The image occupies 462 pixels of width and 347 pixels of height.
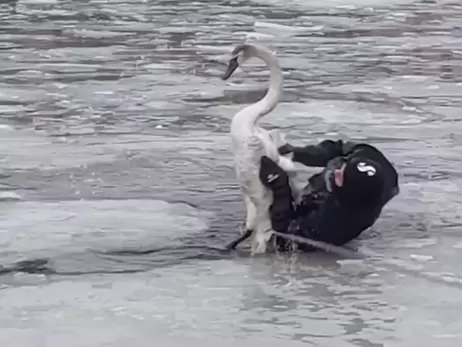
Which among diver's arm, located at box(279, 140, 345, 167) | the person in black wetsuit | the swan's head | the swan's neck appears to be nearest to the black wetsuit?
the person in black wetsuit

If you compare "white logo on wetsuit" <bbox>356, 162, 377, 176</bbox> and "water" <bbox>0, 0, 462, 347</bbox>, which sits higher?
"white logo on wetsuit" <bbox>356, 162, 377, 176</bbox>

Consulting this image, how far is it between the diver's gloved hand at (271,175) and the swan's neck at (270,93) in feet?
0.91

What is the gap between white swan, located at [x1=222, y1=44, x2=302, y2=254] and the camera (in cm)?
657

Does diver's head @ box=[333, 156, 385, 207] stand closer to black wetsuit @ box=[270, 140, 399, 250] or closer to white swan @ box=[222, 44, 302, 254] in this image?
black wetsuit @ box=[270, 140, 399, 250]

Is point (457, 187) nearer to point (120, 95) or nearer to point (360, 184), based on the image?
point (360, 184)


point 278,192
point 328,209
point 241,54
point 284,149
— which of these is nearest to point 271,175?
Result: point 278,192

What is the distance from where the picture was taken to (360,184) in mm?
6262

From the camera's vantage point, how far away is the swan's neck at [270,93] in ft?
22.1

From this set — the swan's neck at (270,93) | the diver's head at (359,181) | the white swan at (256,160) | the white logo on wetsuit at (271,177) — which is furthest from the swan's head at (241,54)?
the diver's head at (359,181)

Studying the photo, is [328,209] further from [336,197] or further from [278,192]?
[278,192]

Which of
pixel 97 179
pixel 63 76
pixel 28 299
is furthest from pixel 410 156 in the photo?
pixel 63 76

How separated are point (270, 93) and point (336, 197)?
0.80m

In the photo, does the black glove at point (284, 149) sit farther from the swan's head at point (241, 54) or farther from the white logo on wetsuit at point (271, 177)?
the swan's head at point (241, 54)

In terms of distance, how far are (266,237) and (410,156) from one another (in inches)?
116
